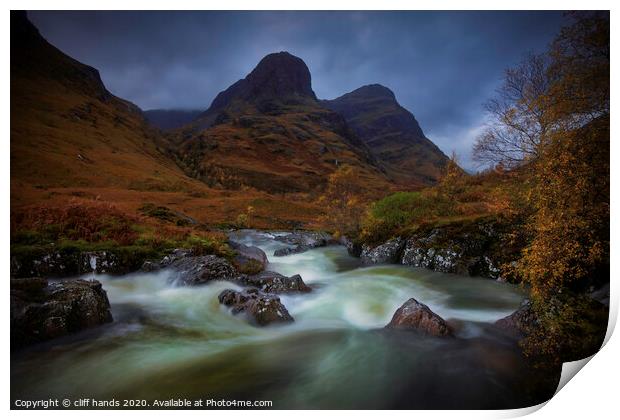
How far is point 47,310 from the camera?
197 inches

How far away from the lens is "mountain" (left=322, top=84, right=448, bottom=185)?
155m

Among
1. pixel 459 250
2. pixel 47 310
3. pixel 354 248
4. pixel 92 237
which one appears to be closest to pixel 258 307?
pixel 47 310

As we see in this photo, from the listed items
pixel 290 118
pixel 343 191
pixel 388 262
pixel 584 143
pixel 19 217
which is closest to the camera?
pixel 584 143

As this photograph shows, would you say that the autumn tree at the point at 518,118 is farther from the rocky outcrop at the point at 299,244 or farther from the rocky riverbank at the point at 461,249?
the rocky outcrop at the point at 299,244

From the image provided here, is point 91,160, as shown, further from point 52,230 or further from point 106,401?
point 106,401

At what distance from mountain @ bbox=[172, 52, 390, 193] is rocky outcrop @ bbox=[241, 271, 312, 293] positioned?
32668 millimetres

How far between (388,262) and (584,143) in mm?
6245

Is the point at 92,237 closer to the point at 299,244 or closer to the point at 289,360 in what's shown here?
the point at 289,360

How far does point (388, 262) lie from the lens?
33.6 ft

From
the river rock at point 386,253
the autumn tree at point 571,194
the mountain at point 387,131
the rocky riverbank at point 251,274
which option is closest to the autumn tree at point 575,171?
the autumn tree at point 571,194

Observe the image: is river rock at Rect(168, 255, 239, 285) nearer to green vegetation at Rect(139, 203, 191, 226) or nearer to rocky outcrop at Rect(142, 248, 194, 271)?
rocky outcrop at Rect(142, 248, 194, 271)

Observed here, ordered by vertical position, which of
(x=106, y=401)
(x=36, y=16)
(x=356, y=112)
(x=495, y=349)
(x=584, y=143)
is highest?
(x=356, y=112)

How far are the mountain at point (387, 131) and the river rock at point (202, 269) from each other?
143134 millimetres

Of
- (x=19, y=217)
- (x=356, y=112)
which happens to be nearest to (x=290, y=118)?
(x=356, y=112)
